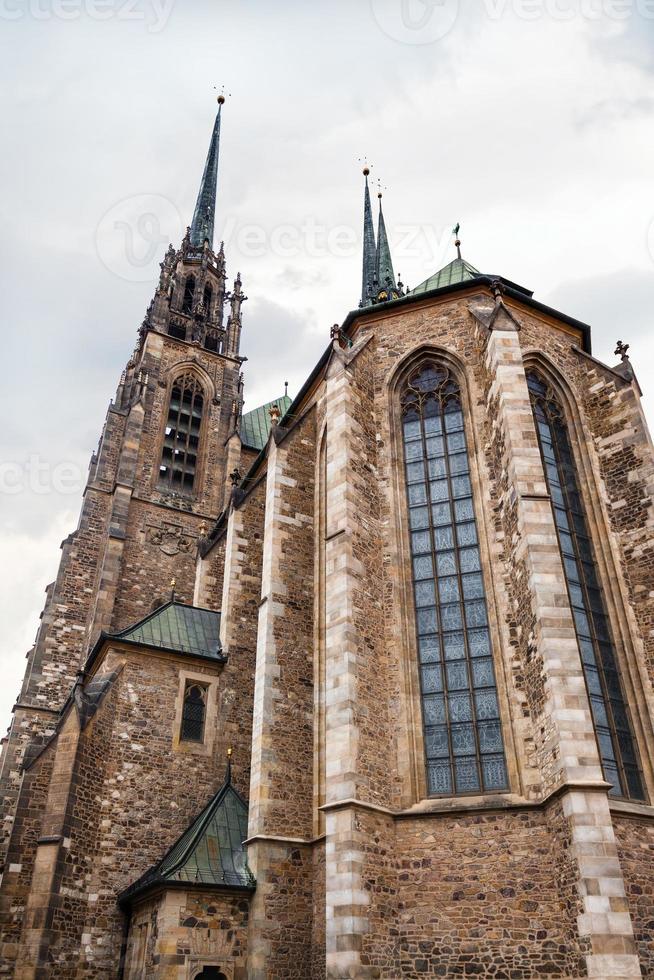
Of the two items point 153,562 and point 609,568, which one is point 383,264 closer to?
point 153,562

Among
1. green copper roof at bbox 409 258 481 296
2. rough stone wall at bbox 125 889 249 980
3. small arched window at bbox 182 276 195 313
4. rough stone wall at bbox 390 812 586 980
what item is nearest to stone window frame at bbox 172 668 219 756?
rough stone wall at bbox 125 889 249 980

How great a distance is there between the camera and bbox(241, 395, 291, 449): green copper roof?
111 ft

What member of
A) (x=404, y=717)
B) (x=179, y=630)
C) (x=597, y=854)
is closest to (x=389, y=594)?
(x=404, y=717)

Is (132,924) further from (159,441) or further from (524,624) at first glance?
(159,441)

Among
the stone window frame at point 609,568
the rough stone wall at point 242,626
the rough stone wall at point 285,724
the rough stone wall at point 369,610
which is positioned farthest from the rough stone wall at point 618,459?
the rough stone wall at point 242,626

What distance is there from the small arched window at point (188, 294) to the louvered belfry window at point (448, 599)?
23.0 m

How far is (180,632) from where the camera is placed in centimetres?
1797

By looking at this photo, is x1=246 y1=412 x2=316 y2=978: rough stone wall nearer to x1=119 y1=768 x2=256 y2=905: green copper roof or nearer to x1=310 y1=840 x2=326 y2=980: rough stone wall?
x1=310 y1=840 x2=326 y2=980: rough stone wall

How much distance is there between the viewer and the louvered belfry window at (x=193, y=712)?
1655 centimetres

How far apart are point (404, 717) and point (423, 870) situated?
2252mm

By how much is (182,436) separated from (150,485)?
3324 millimetres

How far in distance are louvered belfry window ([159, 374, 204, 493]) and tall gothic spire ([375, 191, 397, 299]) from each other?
8933mm

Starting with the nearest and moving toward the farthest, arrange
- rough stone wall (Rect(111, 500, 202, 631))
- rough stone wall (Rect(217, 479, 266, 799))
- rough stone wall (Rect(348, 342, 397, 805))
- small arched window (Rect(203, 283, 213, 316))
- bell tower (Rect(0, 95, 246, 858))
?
rough stone wall (Rect(348, 342, 397, 805)), rough stone wall (Rect(217, 479, 266, 799)), bell tower (Rect(0, 95, 246, 858)), rough stone wall (Rect(111, 500, 202, 631)), small arched window (Rect(203, 283, 213, 316))

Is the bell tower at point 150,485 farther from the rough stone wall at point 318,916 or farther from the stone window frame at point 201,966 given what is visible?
the rough stone wall at point 318,916
